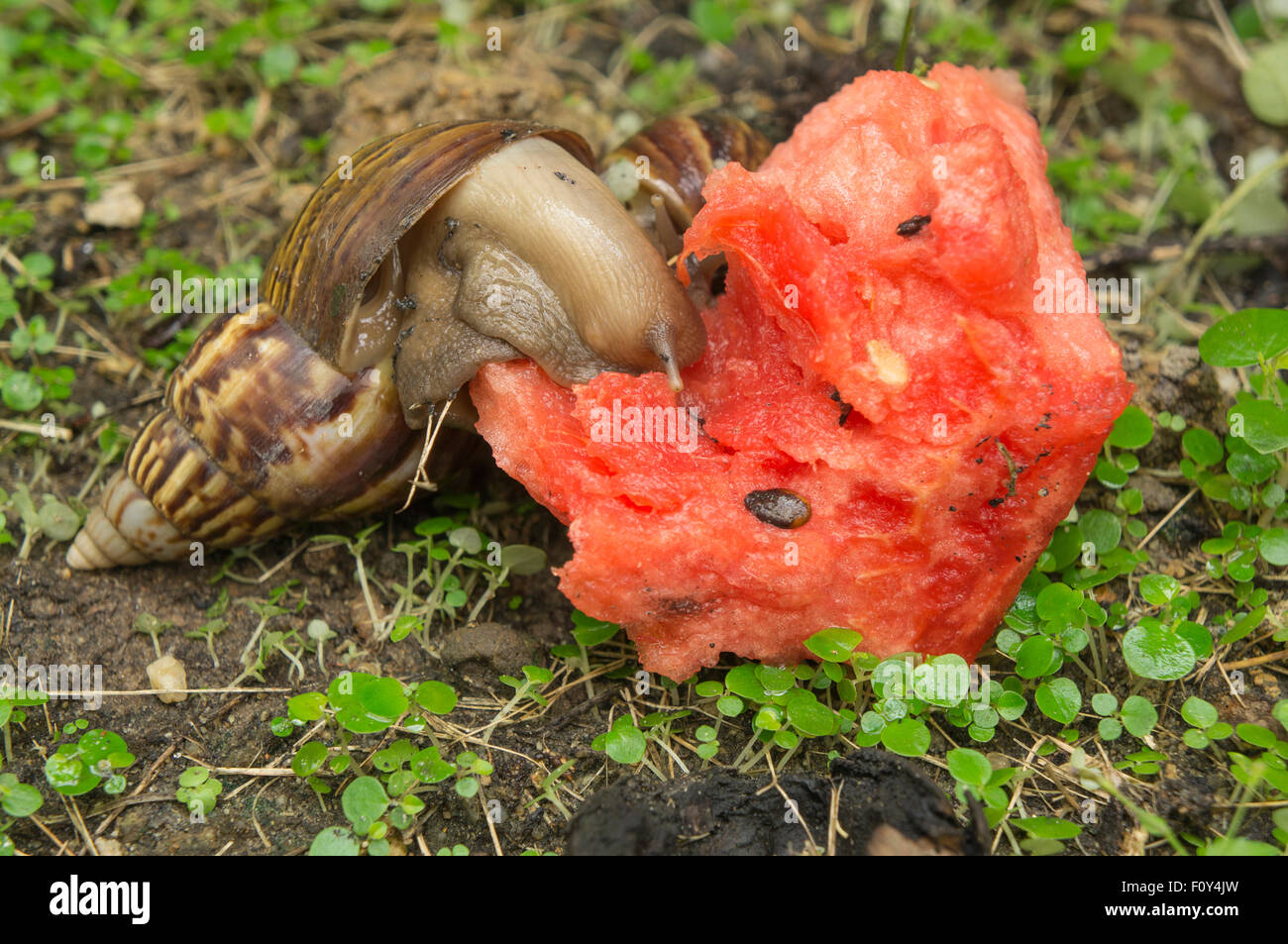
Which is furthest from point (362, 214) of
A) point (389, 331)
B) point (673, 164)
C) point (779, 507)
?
point (779, 507)

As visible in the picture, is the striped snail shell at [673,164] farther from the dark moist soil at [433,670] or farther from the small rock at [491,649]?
the small rock at [491,649]

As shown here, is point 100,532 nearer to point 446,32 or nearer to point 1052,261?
point 446,32

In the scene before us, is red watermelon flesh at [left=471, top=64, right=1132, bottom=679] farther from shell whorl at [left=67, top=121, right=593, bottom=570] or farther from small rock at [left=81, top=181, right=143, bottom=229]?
small rock at [left=81, top=181, right=143, bottom=229]

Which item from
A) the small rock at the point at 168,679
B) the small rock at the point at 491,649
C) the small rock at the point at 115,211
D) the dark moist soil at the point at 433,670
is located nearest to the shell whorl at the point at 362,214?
the dark moist soil at the point at 433,670

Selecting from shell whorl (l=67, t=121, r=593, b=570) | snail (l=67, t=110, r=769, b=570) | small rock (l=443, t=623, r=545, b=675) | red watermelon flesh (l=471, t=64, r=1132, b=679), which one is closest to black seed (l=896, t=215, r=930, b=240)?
red watermelon flesh (l=471, t=64, r=1132, b=679)

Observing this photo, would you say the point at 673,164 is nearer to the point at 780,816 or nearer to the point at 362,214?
the point at 362,214
